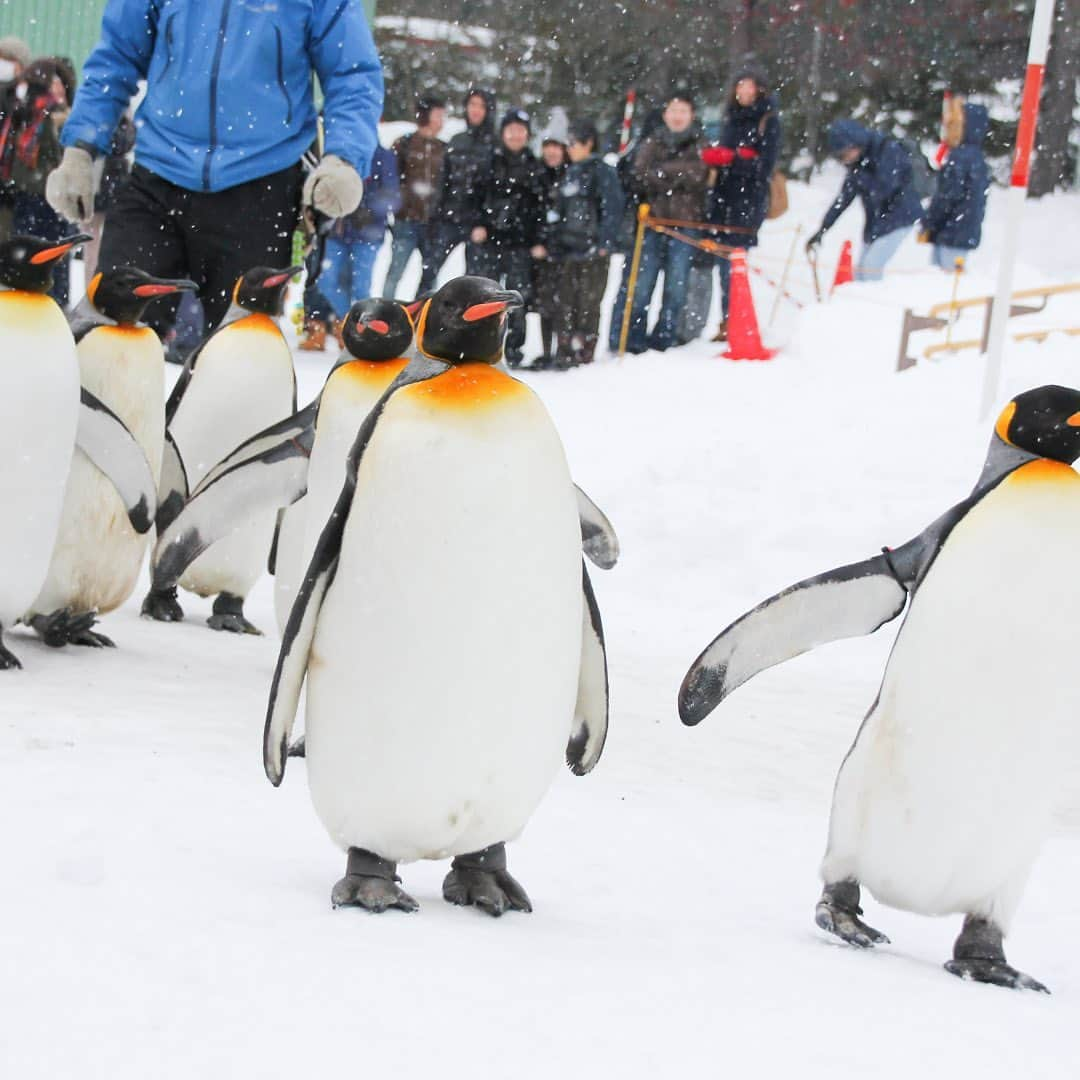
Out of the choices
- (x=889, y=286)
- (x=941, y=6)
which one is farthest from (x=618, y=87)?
(x=889, y=286)

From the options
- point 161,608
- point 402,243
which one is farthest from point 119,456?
point 402,243

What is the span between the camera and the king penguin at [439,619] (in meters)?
2.35

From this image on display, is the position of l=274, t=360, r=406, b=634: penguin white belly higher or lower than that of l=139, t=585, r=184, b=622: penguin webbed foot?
higher

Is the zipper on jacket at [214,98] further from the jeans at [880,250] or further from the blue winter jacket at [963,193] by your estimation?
the blue winter jacket at [963,193]

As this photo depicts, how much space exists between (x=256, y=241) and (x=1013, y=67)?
51.6 feet

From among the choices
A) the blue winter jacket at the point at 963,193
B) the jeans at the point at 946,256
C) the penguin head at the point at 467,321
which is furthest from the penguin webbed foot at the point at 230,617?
the jeans at the point at 946,256

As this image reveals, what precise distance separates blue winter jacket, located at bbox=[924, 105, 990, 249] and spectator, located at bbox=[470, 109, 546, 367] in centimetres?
454

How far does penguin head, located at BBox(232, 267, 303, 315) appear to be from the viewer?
15.0 feet

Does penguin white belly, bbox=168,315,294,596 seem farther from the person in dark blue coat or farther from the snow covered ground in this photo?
the person in dark blue coat

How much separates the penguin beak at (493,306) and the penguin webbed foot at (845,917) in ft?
3.50

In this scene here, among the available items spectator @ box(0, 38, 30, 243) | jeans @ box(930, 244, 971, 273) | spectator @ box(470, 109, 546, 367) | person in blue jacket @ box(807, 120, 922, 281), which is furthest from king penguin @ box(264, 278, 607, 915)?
jeans @ box(930, 244, 971, 273)

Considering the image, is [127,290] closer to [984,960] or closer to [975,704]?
[975,704]

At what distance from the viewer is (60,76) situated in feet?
27.7

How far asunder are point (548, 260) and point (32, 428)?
6485 mm
